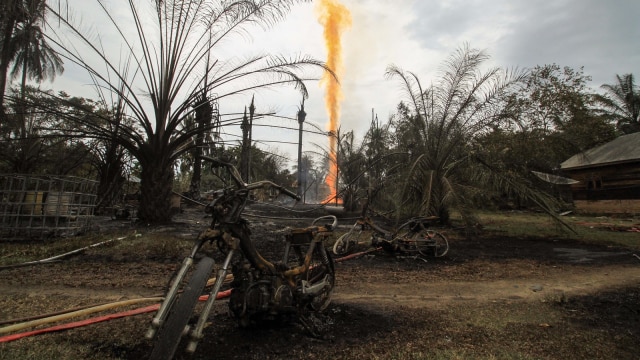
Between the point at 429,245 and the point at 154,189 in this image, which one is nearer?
the point at 429,245

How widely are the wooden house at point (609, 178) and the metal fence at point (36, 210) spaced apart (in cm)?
2202

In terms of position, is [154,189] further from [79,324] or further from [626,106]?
[626,106]

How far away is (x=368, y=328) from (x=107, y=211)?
1482 cm

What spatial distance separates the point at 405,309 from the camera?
4121 millimetres

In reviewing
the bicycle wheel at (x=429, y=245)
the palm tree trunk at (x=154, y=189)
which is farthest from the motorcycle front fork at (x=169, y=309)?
the palm tree trunk at (x=154, y=189)

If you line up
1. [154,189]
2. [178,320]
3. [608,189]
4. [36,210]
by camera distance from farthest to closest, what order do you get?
[608,189] < [154,189] < [36,210] < [178,320]

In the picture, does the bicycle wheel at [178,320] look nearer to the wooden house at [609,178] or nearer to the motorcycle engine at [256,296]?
the motorcycle engine at [256,296]

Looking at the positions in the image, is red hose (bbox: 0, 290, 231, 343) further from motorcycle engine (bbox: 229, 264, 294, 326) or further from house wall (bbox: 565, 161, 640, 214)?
house wall (bbox: 565, 161, 640, 214)

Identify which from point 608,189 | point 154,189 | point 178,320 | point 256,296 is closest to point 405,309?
point 256,296

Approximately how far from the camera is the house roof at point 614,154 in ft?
66.8

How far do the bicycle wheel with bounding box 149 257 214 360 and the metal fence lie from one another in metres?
7.81

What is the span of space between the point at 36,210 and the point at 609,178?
2745 cm

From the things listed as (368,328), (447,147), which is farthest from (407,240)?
(447,147)

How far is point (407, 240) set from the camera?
24.2ft
